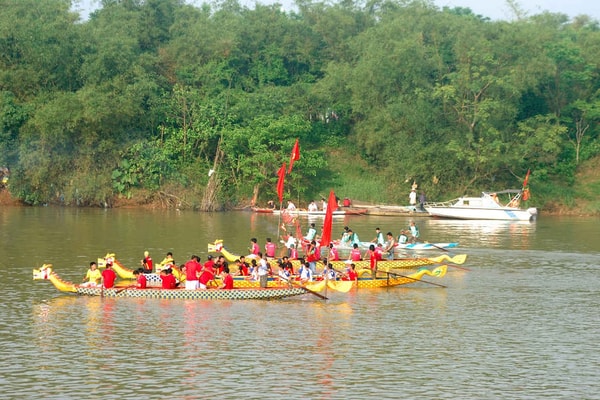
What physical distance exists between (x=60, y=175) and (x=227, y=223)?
1677 centimetres

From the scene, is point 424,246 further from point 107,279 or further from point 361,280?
point 107,279

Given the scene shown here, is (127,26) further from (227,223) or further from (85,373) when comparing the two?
(85,373)

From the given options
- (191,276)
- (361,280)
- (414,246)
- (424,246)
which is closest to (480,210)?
(424,246)

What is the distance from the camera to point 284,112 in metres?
73.2

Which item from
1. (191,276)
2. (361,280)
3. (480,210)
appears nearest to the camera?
(191,276)

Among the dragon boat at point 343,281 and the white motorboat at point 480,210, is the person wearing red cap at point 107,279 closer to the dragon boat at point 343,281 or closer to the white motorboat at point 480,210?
the dragon boat at point 343,281

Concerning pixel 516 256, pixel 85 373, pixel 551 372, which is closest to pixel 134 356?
pixel 85 373

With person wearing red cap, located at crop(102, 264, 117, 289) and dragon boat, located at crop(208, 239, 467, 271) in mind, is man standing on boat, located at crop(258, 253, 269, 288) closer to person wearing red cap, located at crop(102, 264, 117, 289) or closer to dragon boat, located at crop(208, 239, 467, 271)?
person wearing red cap, located at crop(102, 264, 117, 289)

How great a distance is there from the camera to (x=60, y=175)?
68.1 m

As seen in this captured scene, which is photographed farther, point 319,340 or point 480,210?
point 480,210

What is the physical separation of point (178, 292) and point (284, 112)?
43589 millimetres

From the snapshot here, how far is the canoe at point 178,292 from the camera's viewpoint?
1215 inches

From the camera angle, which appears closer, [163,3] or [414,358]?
[414,358]

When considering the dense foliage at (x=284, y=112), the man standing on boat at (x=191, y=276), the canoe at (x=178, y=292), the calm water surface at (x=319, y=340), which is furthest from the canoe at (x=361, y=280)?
the dense foliage at (x=284, y=112)
